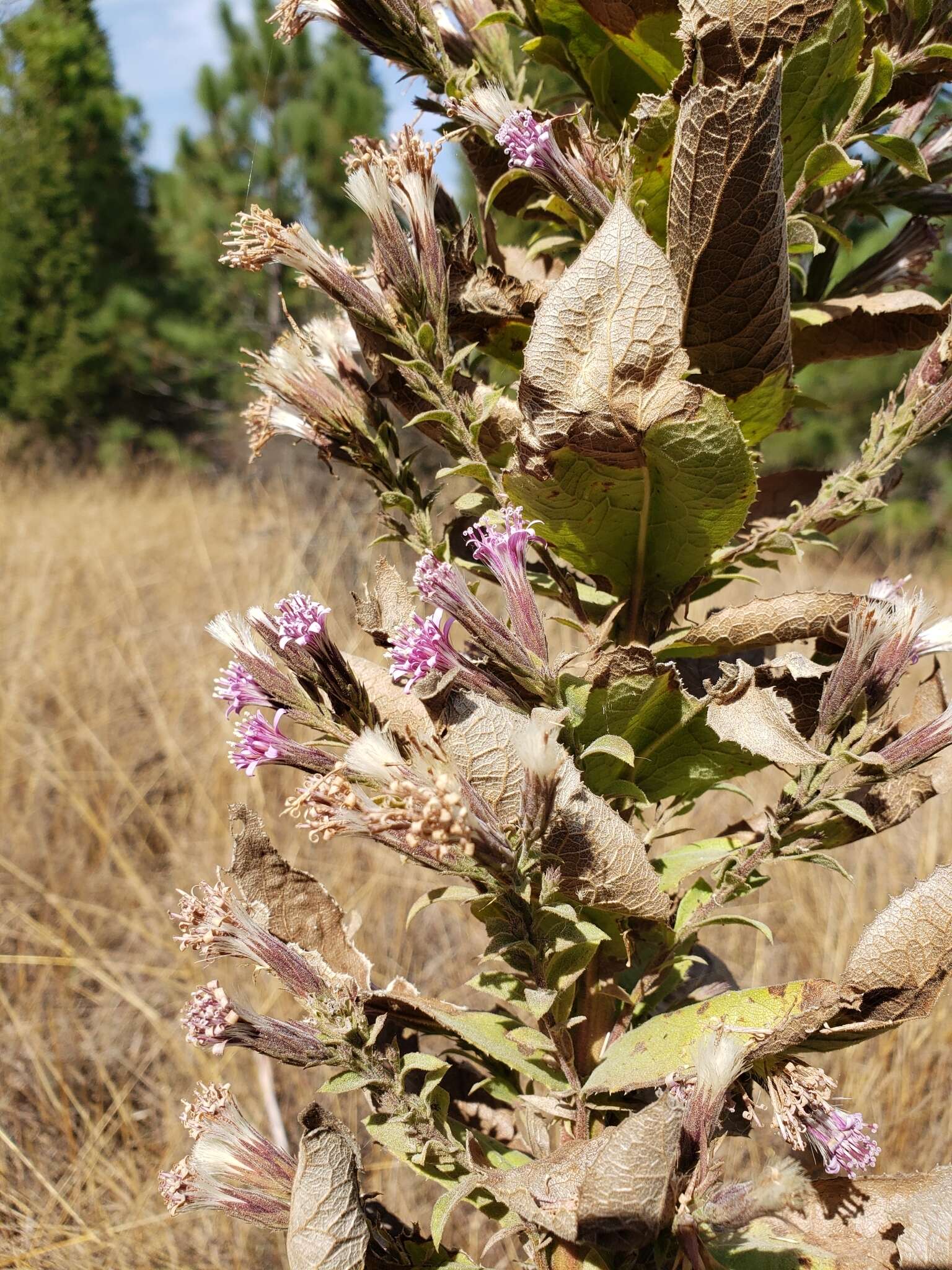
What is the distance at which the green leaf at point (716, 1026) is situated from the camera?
2.40 ft

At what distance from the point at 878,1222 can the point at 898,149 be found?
0.97m

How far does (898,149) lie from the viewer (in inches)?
31.9

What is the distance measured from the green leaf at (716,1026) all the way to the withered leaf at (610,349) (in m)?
0.47

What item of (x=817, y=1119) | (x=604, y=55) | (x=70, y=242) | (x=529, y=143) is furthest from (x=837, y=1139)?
(x=70, y=242)

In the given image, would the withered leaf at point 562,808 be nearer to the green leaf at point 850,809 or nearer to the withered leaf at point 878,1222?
the green leaf at point 850,809

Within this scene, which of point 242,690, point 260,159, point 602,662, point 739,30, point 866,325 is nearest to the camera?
point 739,30

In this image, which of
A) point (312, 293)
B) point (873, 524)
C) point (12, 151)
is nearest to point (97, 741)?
point (312, 293)

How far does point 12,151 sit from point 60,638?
30.0 ft

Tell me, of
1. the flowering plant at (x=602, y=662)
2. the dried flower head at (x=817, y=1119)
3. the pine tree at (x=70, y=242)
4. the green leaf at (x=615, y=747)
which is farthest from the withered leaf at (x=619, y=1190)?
the pine tree at (x=70, y=242)

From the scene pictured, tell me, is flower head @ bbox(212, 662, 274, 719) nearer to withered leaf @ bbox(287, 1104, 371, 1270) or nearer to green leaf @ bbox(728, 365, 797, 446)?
withered leaf @ bbox(287, 1104, 371, 1270)

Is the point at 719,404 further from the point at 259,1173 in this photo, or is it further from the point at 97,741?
the point at 97,741

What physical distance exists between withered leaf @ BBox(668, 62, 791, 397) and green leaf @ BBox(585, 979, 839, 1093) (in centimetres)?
52

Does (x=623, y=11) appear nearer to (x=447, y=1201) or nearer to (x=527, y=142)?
(x=527, y=142)

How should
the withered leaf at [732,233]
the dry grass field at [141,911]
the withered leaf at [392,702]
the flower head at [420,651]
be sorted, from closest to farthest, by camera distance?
the withered leaf at [732,233], the flower head at [420,651], the withered leaf at [392,702], the dry grass field at [141,911]
